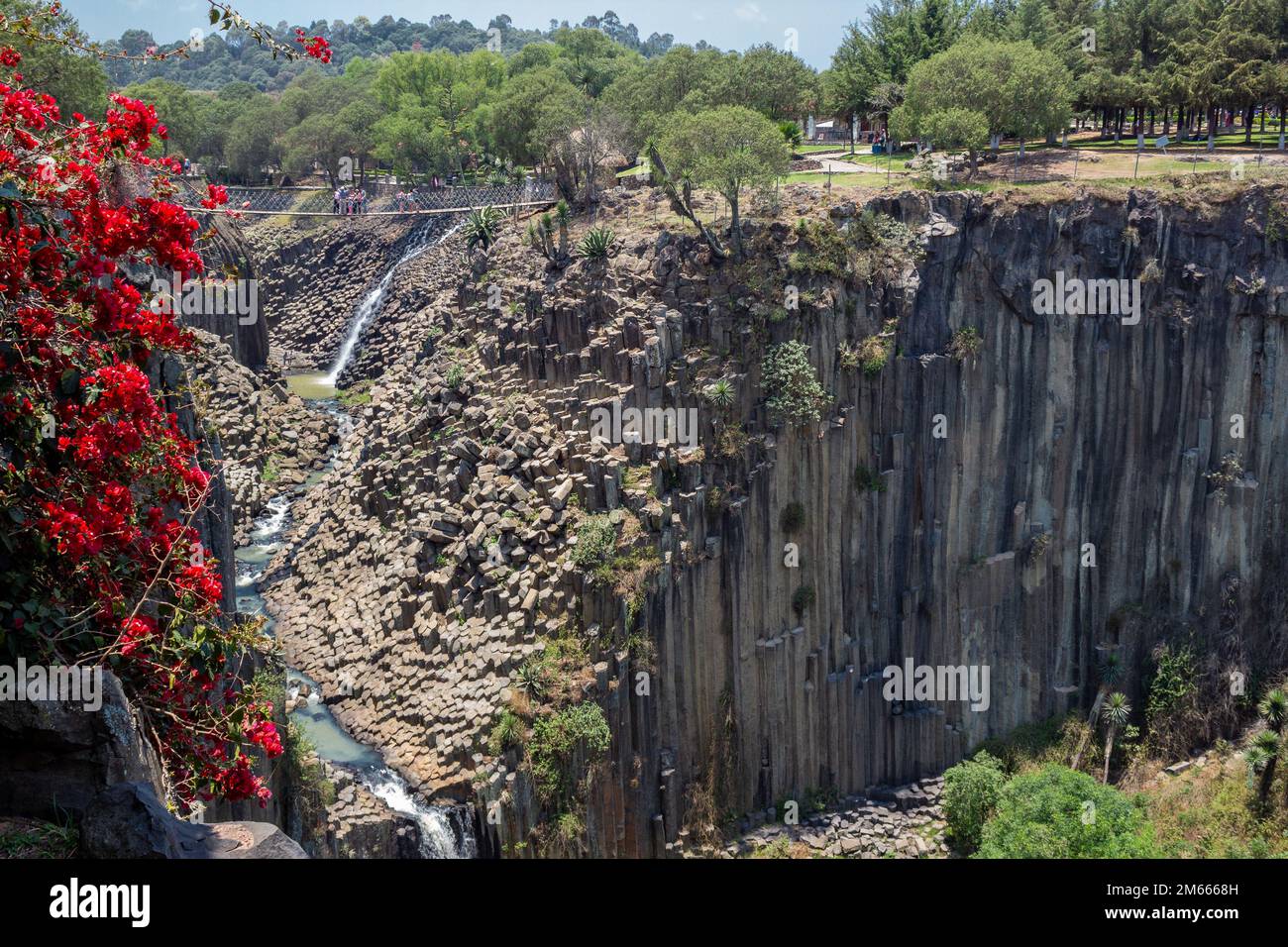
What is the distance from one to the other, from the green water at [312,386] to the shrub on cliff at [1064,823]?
3829cm

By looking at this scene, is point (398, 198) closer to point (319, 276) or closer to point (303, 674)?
point (319, 276)

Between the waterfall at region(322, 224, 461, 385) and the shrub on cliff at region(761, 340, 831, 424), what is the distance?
28.2 meters

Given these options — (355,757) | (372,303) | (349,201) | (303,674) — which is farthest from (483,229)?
(349,201)

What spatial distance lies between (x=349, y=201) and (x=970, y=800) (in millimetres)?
53441

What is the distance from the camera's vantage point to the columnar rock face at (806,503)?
33031mm

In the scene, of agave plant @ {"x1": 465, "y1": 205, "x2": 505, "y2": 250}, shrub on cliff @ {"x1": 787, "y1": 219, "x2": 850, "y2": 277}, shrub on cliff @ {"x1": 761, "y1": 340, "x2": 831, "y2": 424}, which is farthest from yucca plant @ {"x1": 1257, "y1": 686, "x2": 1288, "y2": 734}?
agave plant @ {"x1": 465, "y1": 205, "x2": 505, "y2": 250}

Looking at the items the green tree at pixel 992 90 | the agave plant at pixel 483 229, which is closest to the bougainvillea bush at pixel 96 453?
the agave plant at pixel 483 229

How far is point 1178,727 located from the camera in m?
41.2

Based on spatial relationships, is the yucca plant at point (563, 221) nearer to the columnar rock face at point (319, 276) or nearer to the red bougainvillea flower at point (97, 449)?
the columnar rock face at point (319, 276)

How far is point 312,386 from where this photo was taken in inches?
2347

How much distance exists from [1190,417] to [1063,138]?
65.2 feet
